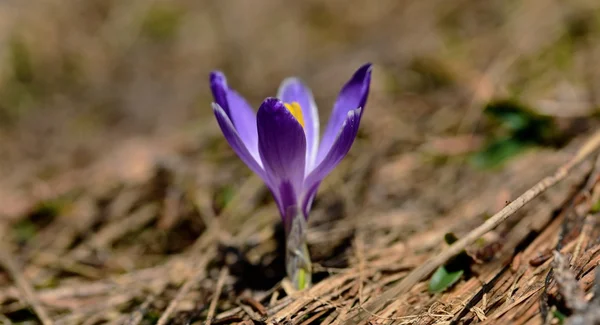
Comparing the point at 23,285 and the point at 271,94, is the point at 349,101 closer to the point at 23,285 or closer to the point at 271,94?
the point at 23,285

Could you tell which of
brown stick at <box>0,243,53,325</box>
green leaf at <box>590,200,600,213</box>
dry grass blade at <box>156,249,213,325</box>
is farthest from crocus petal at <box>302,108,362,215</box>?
brown stick at <box>0,243,53,325</box>

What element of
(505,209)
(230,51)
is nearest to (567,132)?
(505,209)

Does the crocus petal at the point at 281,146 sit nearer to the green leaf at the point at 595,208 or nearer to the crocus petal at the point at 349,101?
the crocus petal at the point at 349,101

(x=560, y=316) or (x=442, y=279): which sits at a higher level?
(x=442, y=279)

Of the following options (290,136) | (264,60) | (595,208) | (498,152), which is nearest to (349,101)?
(290,136)

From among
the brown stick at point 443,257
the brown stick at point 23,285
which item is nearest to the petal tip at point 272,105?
the brown stick at point 443,257

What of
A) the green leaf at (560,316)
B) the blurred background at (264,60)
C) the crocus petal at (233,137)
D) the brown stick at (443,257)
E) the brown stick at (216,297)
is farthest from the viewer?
the blurred background at (264,60)

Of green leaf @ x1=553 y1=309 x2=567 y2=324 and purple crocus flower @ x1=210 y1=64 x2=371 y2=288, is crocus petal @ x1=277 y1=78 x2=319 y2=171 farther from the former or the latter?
green leaf @ x1=553 y1=309 x2=567 y2=324
